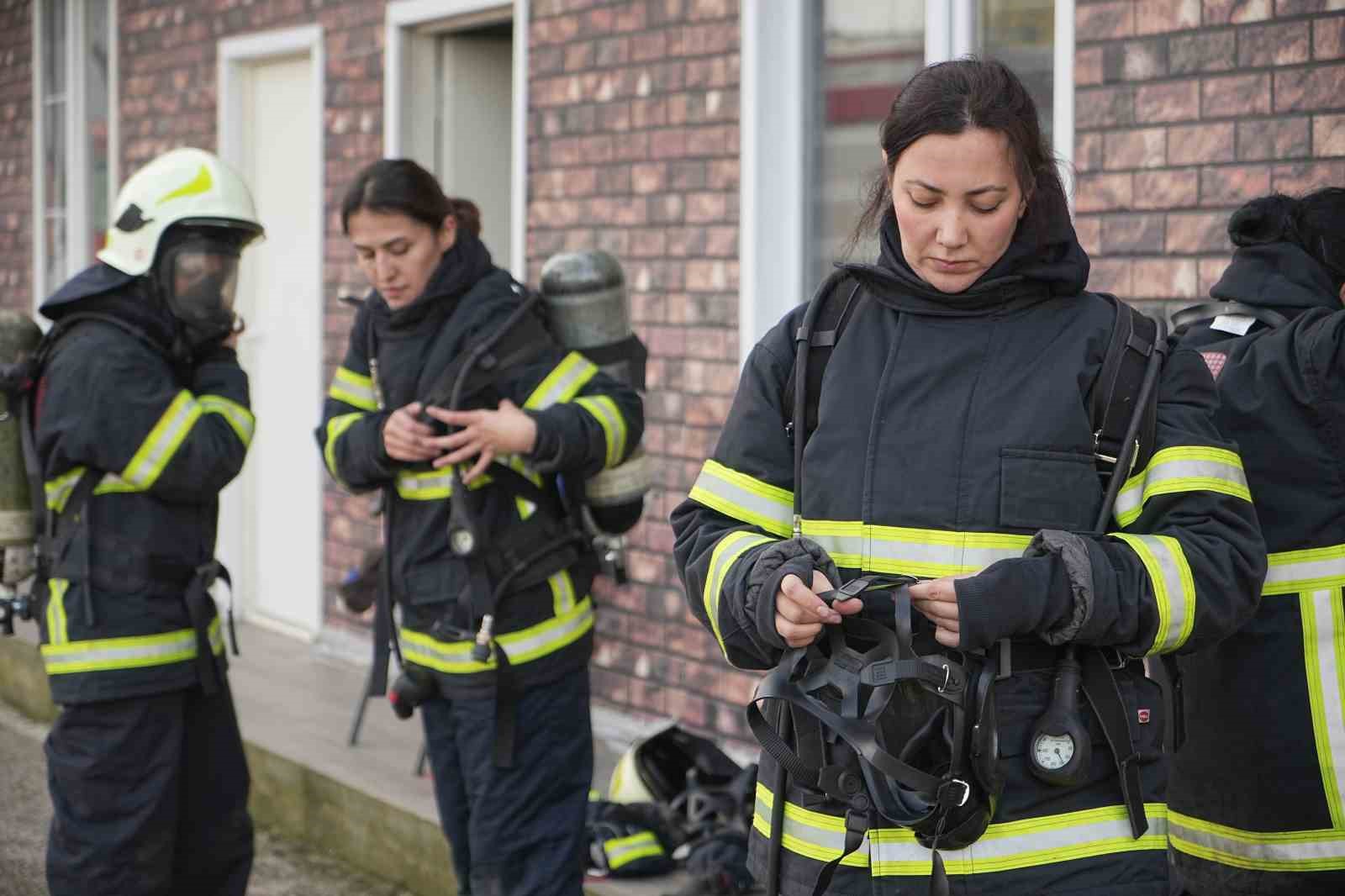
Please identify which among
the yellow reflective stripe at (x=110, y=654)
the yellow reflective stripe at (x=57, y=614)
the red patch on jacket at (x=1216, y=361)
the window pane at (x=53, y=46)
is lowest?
the yellow reflective stripe at (x=110, y=654)

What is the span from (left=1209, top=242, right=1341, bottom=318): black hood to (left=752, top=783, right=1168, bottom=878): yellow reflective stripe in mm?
978

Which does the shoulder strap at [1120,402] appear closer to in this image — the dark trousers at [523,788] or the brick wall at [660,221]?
the dark trousers at [523,788]

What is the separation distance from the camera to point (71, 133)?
997 cm

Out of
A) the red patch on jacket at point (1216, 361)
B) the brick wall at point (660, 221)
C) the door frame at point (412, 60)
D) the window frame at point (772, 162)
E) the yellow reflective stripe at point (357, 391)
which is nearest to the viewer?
the red patch on jacket at point (1216, 361)

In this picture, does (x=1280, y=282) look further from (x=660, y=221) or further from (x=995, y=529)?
(x=660, y=221)

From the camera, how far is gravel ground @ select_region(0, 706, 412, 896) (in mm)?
5512

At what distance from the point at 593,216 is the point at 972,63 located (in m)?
3.79

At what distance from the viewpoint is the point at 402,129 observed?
711cm

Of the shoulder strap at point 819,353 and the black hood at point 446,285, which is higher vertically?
the black hood at point 446,285

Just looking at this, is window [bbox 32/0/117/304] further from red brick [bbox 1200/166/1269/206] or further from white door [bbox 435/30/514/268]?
red brick [bbox 1200/166/1269/206]

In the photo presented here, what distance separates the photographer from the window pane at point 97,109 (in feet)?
31.7

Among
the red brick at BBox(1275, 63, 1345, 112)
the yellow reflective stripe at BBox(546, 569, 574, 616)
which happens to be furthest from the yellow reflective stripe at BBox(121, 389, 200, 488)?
the red brick at BBox(1275, 63, 1345, 112)

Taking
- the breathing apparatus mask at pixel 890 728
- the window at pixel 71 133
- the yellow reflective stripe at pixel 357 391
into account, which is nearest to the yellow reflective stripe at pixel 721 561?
the breathing apparatus mask at pixel 890 728

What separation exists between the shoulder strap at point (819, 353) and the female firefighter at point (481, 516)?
1434mm
